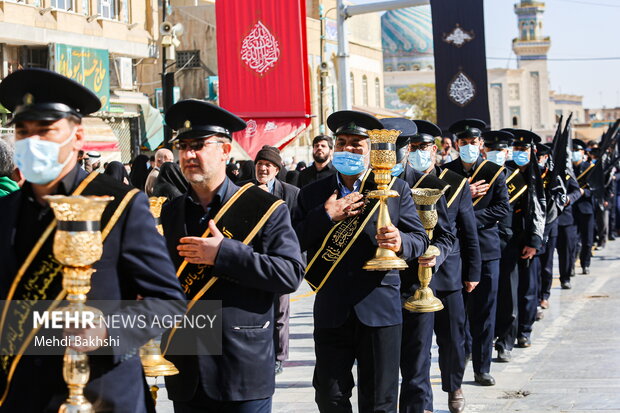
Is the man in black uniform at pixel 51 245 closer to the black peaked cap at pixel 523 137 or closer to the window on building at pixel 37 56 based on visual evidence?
the black peaked cap at pixel 523 137

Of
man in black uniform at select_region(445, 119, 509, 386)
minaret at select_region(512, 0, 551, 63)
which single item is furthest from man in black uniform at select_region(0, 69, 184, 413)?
minaret at select_region(512, 0, 551, 63)

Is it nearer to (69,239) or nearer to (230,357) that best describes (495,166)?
(230,357)

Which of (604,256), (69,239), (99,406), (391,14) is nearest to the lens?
(69,239)

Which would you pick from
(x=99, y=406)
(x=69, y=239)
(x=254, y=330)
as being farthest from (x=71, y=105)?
(x=254, y=330)

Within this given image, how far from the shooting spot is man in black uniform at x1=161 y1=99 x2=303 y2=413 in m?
4.77

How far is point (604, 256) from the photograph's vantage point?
21812 mm

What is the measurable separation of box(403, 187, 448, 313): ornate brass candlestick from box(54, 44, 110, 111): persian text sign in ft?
73.5

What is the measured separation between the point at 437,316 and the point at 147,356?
4.10 metres

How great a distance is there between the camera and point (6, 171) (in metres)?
7.01

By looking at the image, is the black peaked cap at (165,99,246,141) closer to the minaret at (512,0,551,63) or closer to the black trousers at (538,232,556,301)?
the black trousers at (538,232,556,301)

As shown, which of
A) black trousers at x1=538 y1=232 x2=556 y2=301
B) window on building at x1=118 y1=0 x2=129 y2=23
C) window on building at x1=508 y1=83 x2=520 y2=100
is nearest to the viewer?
black trousers at x1=538 y1=232 x2=556 y2=301

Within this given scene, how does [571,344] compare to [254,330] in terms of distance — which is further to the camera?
[571,344]

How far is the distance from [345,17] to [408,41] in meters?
115

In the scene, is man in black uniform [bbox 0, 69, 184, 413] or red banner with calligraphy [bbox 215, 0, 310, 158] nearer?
man in black uniform [bbox 0, 69, 184, 413]
